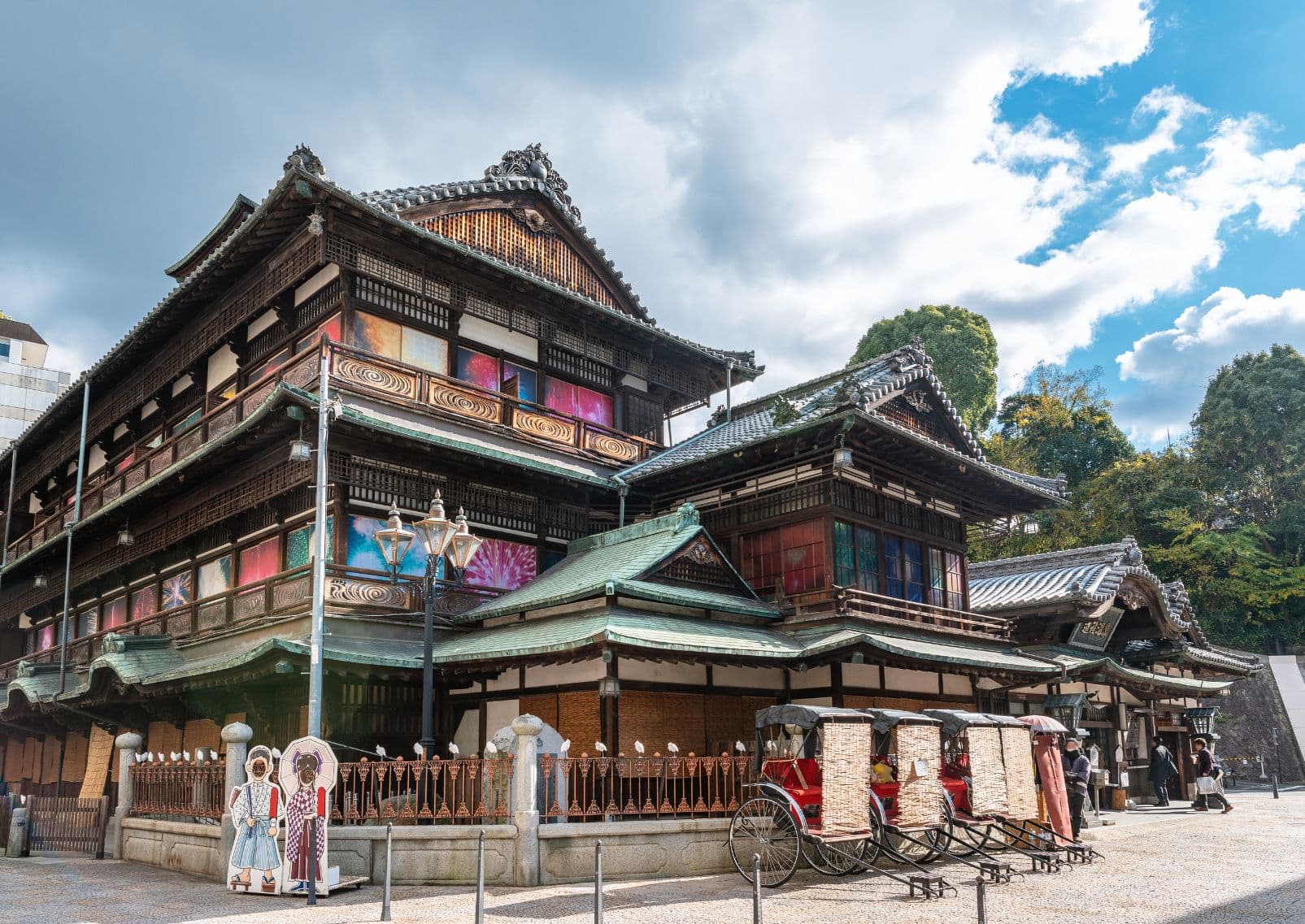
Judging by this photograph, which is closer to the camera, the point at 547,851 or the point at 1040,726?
the point at 547,851

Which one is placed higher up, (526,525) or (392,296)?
(392,296)

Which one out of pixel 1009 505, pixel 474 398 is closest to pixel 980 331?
pixel 1009 505

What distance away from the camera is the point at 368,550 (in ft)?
60.8

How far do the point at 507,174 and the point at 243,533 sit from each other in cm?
1004

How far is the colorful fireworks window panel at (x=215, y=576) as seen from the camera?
21.9 m

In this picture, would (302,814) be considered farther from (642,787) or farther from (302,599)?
(302,599)

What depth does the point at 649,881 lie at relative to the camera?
13219 millimetres

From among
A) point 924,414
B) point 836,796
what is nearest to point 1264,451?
point 924,414

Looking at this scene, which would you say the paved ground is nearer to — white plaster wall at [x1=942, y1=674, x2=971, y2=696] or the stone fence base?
the stone fence base

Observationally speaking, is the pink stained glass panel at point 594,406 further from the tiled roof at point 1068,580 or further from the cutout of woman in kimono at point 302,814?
the cutout of woman in kimono at point 302,814

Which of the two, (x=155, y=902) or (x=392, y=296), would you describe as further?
(x=392, y=296)

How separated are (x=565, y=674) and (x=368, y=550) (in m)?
4.52

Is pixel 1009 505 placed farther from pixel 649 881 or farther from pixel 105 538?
pixel 105 538

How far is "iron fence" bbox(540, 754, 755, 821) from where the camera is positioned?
1364 centimetres
